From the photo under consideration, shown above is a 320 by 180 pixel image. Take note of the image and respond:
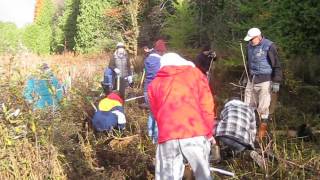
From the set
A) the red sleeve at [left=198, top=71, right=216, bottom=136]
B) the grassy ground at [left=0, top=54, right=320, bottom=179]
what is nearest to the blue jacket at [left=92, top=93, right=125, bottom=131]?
the grassy ground at [left=0, top=54, right=320, bottom=179]

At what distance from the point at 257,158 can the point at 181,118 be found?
6.13 feet

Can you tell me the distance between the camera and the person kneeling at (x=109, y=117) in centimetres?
793

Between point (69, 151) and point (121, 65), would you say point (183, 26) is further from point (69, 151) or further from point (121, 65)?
point (69, 151)

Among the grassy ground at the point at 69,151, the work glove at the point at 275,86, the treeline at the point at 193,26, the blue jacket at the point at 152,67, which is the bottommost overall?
the grassy ground at the point at 69,151

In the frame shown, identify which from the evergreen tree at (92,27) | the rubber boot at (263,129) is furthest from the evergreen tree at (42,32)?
the rubber boot at (263,129)

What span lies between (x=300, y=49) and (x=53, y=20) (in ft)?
149

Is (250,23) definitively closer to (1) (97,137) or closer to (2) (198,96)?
(1) (97,137)

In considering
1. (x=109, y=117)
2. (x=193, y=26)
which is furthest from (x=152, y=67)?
(x=193, y=26)

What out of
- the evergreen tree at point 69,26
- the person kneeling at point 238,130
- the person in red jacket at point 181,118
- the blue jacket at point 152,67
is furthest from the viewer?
the evergreen tree at point 69,26

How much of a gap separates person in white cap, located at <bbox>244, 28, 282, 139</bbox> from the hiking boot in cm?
121

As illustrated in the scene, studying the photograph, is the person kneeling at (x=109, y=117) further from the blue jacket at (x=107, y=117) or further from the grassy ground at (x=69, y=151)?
the grassy ground at (x=69, y=151)

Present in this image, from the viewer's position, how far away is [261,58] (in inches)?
297

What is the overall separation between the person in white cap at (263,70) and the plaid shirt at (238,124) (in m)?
0.97

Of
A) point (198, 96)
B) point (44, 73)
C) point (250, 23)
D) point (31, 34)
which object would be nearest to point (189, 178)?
point (198, 96)
